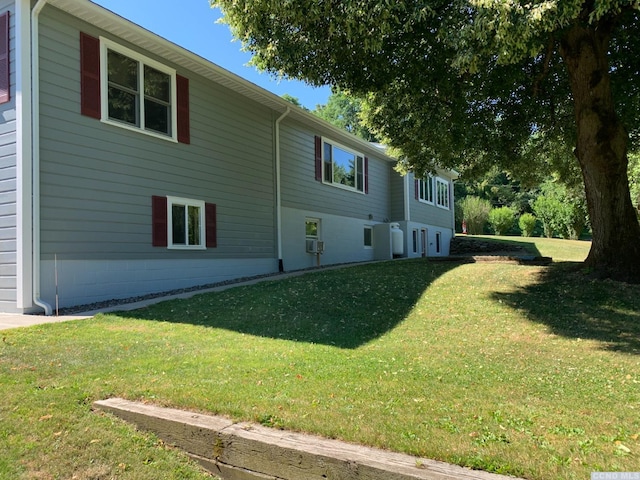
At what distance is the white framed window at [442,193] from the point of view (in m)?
23.2

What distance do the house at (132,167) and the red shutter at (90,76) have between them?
0.06 ft

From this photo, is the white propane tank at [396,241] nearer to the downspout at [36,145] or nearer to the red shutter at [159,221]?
the red shutter at [159,221]

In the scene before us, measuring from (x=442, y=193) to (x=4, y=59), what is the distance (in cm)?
1997

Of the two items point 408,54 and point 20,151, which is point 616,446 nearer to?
point 408,54

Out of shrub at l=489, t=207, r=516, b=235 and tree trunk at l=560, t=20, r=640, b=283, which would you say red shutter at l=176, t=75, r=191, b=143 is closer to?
tree trunk at l=560, t=20, r=640, b=283

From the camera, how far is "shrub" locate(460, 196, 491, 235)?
31594mm

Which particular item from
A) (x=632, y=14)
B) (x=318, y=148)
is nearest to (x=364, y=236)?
(x=318, y=148)

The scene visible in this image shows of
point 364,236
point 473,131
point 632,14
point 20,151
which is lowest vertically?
point 364,236

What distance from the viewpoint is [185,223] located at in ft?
33.5

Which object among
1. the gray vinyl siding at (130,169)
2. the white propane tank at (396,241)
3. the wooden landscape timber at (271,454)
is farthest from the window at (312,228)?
the wooden landscape timber at (271,454)

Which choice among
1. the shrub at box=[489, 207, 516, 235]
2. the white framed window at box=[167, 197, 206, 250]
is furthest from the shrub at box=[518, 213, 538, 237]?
the white framed window at box=[167, 197, 206, 250]

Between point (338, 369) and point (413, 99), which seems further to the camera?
point (413, 99)

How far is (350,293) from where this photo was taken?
26.6 feet

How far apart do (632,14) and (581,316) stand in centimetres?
571
